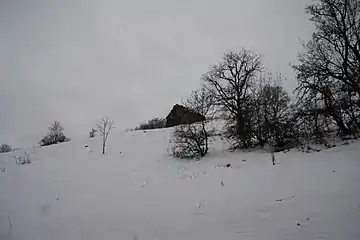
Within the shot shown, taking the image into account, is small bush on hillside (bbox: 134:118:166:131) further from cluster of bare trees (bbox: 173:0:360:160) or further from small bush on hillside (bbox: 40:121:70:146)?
cluster of bare trees (bbox: 173:0:360:160)

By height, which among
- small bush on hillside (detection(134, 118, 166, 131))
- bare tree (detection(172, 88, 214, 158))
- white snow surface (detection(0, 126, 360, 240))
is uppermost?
small bush on hillside (detection(134, 118, 166, 131))

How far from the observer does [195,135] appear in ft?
56.3

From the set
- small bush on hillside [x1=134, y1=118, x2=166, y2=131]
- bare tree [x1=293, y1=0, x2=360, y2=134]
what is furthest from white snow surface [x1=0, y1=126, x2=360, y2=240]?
small bush on hillside [x1=134, y1=118, x2=166, y2=131]

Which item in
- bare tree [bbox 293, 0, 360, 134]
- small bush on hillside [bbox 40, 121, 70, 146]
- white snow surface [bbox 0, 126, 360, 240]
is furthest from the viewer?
small bush on hillside [bbox 40, 121, 70, 146]

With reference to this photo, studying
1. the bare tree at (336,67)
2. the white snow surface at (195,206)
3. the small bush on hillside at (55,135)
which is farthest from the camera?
the small bush on hillside at (55,135)

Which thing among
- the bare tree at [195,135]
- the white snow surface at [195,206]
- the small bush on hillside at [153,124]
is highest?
the small bush on hillside at [153,124]

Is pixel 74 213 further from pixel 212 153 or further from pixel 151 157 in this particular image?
pixel 212 153

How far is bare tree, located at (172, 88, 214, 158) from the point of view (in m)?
17.1

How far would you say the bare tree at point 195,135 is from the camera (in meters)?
17.1

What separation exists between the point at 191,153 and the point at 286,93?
25.9ft

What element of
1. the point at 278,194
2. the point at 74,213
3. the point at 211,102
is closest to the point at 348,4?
the point at 211,102

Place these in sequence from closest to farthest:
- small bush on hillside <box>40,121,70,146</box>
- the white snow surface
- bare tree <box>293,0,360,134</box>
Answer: the white snow surface, bare tree <box>293,0,360,134</box>, small bush on hillside <box>40,121,70,146</box>

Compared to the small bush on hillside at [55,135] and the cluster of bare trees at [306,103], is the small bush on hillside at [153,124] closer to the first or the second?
the small bush on hillside at [55,135]

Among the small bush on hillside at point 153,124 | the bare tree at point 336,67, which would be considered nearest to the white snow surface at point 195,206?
the bare tree at point 336,67
